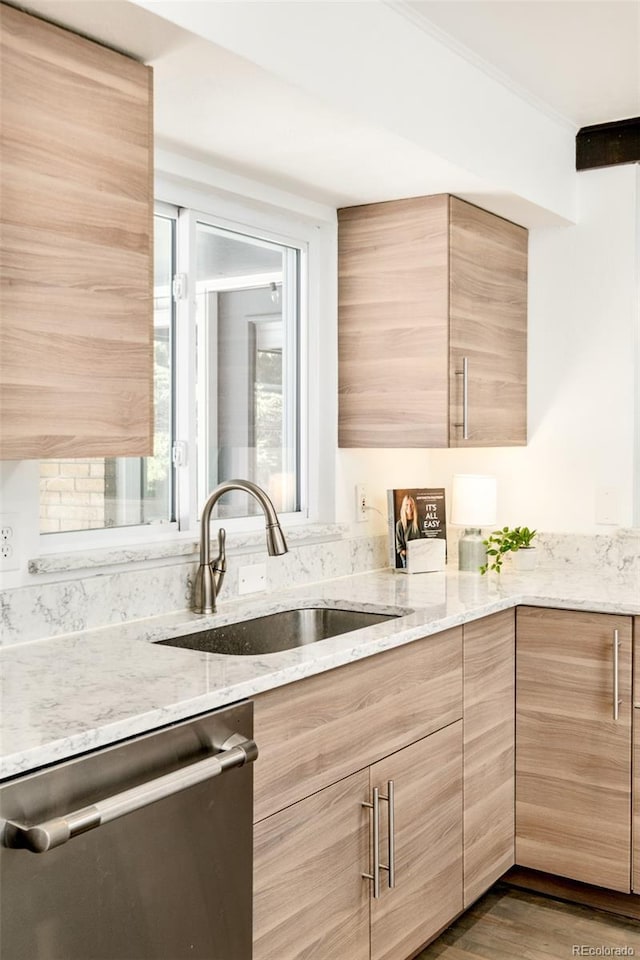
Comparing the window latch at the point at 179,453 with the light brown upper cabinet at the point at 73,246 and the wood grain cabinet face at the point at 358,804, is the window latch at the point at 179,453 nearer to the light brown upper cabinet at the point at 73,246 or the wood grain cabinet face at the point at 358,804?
the light brown upper cabinet at the point at 73,246

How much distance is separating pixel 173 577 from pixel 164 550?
0.24 feet

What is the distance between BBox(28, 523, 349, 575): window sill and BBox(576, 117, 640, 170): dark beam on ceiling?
155cm

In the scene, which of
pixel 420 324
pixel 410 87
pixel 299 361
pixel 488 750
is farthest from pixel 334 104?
pixel 488 750

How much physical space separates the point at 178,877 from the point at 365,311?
197 cm

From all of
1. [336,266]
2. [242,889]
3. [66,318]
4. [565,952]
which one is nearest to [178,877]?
[242,889]

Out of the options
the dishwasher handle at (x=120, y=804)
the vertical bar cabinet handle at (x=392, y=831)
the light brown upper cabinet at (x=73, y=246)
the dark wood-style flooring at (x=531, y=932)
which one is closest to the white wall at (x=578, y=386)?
the vertical bar cabinet handle at (x=392, y=831)

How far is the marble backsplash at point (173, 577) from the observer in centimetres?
212

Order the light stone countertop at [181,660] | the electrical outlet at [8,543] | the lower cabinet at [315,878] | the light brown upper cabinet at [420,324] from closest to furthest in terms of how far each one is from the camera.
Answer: the light stone countertop at [181,660] → the lower cabinet at [315,878] → the electrical outlet at [8,543] → the light brown upper cabinet at [420,324]

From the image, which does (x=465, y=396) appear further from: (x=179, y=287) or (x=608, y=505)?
(x=179, y=287)

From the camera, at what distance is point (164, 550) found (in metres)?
2.48

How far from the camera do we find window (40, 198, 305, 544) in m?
2.50

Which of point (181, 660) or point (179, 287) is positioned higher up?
point (179, 287)

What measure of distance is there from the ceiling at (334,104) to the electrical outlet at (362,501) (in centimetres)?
94

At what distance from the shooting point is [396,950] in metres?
2.31
